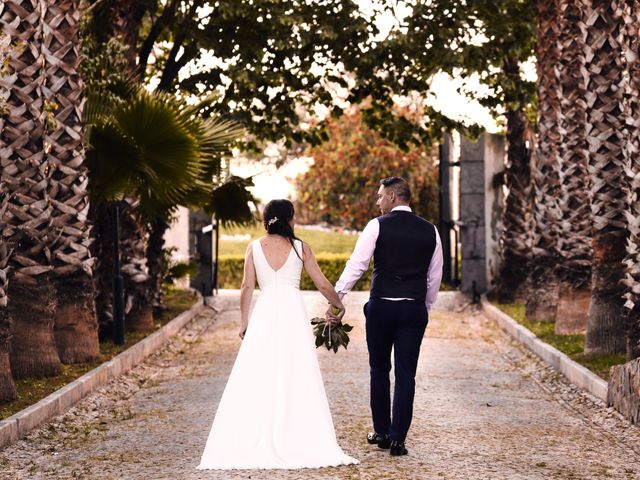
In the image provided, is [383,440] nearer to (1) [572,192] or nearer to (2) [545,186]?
(1) [572,192]

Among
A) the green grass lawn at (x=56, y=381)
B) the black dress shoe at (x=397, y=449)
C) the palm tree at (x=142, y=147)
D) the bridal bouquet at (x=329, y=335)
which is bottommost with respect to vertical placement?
the black dress shoe at (x=397, y=449)

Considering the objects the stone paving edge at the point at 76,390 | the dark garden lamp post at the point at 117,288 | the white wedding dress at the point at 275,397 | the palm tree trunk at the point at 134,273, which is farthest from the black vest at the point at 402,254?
the palm tree trunk at the point at 134,273

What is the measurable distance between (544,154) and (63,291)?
7863 mm

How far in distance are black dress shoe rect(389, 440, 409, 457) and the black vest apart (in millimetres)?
1021

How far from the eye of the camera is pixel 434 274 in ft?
28.2

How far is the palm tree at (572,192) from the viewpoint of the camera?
15234 millimetres

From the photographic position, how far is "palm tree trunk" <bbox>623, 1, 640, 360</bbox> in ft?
36.2

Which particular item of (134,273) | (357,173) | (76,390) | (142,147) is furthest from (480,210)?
(357,173)

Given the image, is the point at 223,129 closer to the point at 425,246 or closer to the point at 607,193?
the point at 607,193

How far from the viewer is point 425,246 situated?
8.37 metres

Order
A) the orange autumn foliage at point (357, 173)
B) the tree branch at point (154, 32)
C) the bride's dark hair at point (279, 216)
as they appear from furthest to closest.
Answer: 1. the orange autumn foliage at point (357, 173)
2. the tree branch at point (154, 32)
3. the bride's dark hair at point (279, 216)

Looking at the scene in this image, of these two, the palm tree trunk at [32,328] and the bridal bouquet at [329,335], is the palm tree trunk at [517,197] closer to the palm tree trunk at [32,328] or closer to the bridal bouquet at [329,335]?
the palm tree trunk at [32,328]

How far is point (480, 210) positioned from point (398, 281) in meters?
15.6

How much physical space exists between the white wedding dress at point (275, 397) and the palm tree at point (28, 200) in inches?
159
